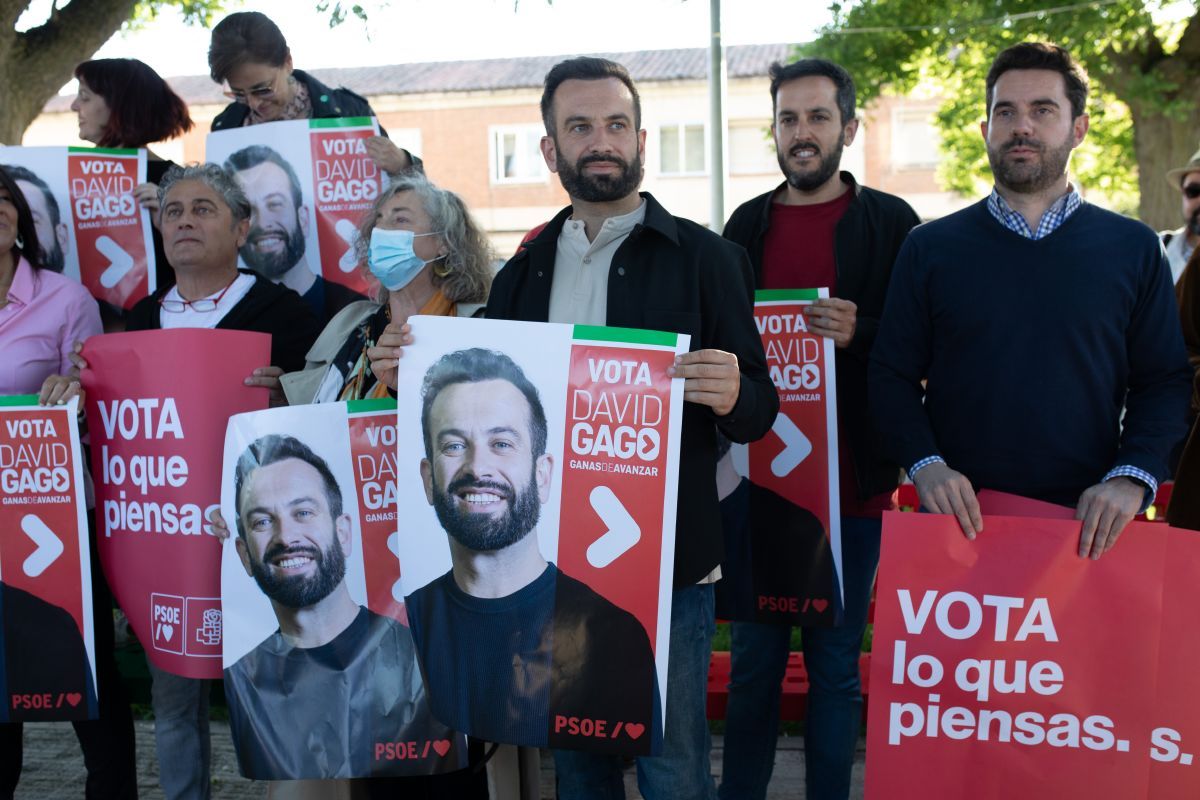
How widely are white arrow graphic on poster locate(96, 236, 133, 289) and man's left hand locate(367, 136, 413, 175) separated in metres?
0.98

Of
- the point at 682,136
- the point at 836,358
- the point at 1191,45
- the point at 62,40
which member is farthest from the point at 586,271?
the point at 682,136

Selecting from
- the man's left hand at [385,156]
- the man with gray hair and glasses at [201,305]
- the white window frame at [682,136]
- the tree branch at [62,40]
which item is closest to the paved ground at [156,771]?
the man with gray hair and glasses at [201,305]

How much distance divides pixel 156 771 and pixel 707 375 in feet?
Result: 10.4

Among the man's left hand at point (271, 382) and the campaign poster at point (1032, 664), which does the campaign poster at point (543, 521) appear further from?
the man's left hand at point (271, 382)

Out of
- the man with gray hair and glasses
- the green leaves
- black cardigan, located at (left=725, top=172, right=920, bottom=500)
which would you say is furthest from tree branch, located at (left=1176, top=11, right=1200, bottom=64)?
the man with gray hair and glasses

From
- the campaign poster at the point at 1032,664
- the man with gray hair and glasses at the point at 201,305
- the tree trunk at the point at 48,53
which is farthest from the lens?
the tree trunk at the point at 48,53

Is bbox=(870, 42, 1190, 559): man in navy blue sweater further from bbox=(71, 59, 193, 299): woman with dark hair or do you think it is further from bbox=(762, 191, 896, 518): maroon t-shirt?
bbox=(71, 59, 193, 299): woman with dark hair

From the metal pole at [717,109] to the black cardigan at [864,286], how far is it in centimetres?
846

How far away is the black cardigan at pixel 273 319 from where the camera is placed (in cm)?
370

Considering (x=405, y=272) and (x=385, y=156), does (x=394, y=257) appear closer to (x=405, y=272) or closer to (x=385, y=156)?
(x=405, y=272)

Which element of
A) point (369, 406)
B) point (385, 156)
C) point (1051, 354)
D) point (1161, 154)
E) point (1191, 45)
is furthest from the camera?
point (1161, 154)

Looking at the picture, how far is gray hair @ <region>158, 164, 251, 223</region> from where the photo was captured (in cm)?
384

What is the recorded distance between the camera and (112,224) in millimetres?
4305

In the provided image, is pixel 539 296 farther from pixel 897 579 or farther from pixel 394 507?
pixel 897 579
